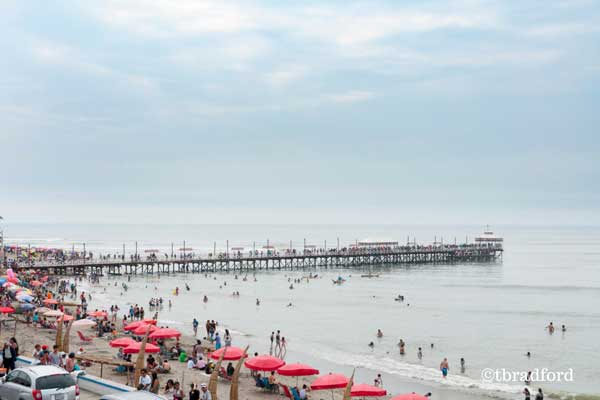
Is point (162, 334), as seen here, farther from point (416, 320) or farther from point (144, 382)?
point (416, 320)

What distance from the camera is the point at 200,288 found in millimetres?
63438

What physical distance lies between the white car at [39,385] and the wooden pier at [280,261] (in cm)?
5493

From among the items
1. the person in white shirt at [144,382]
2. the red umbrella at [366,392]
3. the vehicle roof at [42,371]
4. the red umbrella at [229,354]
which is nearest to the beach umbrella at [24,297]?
the red umbrella at [229,354]

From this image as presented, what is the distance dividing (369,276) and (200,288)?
80.7 feet

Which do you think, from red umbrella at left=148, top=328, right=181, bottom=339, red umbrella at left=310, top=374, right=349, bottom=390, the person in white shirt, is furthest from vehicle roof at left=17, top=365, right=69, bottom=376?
red umbrella at left=148, top=328, right=181, bottom=339

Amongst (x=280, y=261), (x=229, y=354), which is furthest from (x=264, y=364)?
(x=280, y=261)

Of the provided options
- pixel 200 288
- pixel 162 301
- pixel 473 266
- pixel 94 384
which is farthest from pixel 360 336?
pixel 473 266

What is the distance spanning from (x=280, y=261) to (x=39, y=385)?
8348 cm

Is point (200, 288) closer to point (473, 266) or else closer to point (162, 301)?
point (162, 301)

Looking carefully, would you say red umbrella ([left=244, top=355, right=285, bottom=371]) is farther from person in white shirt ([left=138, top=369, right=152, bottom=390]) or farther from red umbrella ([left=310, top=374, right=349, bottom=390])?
person in white shirt ([left=138, top=369, right=152, bottom=390])

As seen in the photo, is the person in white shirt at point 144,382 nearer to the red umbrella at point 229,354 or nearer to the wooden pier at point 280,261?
the red umbrella at point 229,354

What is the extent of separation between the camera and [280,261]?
95.4m

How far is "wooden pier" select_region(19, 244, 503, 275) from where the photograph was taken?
238ft

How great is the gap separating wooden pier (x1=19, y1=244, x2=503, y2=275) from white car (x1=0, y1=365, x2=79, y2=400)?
5493cm
